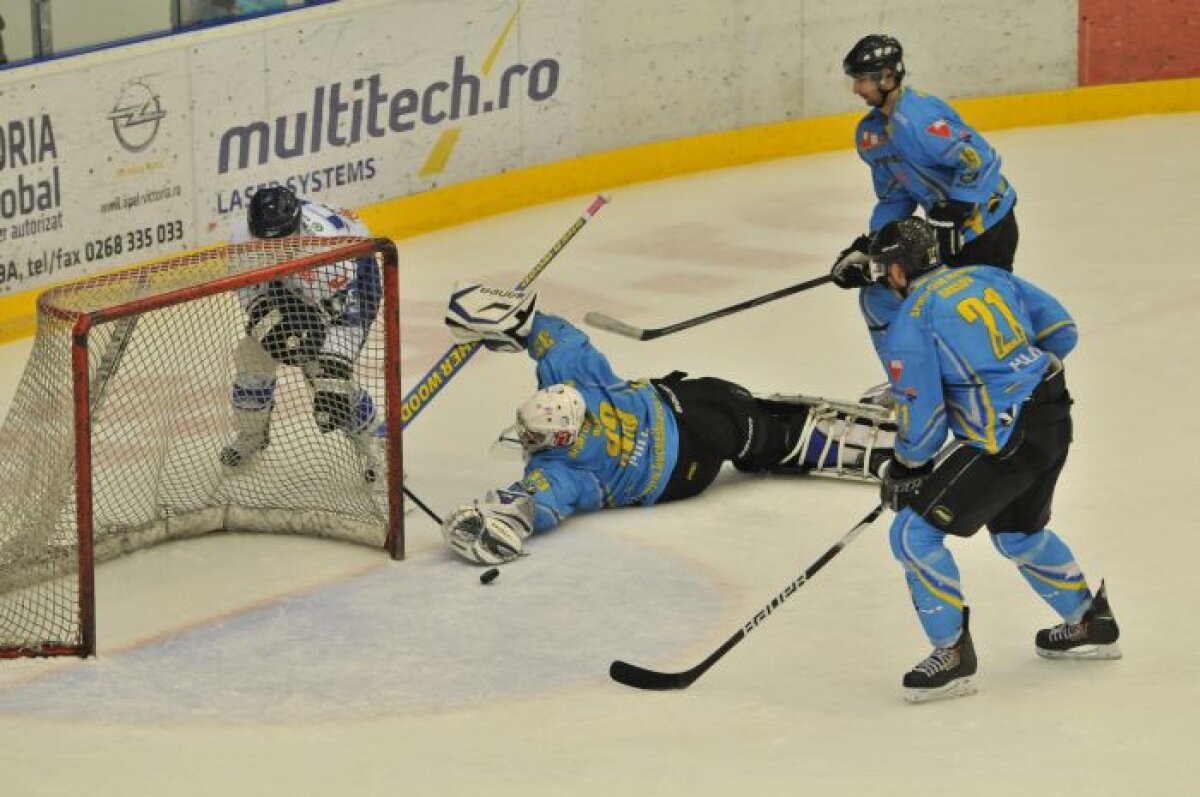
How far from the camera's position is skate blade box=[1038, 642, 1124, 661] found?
602 centimetres

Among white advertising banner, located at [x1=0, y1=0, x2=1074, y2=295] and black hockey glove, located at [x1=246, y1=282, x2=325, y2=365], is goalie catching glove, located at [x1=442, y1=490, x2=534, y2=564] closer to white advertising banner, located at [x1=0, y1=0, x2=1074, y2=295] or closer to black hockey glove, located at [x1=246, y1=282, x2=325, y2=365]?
black hockey glove, located at [x1=246, y1=282, x2=325, y2=365]

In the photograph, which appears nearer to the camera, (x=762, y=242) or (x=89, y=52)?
(x=89, y=52)

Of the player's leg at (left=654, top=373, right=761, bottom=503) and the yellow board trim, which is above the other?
the player's leg at (left=654, top=373, right=761, bottom=503)

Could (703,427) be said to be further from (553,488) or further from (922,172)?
(922,172)

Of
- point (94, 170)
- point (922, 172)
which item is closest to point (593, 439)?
point (922, 172)

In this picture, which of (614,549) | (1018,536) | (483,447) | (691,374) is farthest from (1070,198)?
(1018,536)

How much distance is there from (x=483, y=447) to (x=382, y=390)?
879mm

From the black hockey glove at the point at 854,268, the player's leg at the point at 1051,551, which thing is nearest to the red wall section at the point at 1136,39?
the black hockey glove at the point at 854,268

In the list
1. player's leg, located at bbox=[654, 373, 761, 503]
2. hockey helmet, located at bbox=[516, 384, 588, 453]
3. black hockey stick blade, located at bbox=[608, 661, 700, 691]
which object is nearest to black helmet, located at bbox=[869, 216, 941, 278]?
black hockey stick blade, located at bbox=[608, 661, 700, 691]

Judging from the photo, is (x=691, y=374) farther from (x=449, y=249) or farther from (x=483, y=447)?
(x=449, y=249)

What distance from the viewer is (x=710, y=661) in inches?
233

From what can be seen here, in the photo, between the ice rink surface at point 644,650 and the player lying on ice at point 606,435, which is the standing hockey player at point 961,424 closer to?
the ice rink surface at point 644,650

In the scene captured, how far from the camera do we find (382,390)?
7160 millimetres

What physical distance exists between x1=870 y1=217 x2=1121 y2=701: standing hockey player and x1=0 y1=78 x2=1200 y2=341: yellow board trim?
4.53 m
